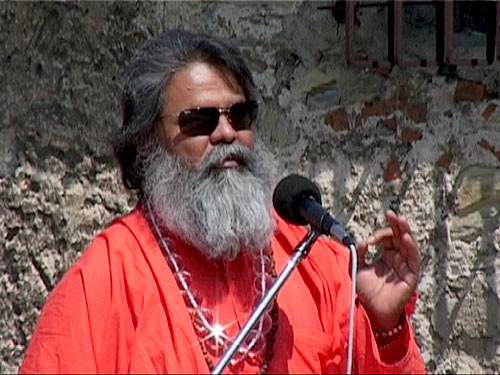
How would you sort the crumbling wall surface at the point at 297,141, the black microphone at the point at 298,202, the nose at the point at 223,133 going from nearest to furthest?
the black microphone at the point at 298,202 < the nose at the point at 223,133 < the crumbling wall surface at the point at 297,141

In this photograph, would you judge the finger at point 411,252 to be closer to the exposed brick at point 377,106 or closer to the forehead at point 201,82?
the forehead at point 201,82

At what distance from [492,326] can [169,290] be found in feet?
4.73

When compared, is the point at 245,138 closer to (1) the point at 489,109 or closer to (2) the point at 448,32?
(2) the point at 448,32

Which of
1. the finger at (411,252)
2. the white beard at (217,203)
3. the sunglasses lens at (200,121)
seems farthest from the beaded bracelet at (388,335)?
the sunglasses lens at (200,121)

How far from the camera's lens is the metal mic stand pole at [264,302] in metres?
2.67

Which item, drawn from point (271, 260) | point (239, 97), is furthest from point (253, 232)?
point (239, 97)

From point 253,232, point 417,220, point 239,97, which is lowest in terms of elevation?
point 417,220

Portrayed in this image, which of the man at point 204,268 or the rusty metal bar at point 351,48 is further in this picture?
the rusty metal bar at point 351,48

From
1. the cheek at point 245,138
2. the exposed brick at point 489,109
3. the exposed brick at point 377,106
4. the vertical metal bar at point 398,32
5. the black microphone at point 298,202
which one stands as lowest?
the exposed brick at point 489,109

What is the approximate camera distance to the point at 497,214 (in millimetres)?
4156

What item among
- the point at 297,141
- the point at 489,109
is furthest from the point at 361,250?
the point at 489,109

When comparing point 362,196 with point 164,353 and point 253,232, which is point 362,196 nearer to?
point 253,232

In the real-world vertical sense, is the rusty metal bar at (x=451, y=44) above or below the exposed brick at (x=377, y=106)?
above

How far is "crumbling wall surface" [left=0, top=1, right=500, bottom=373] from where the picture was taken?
4.13m
